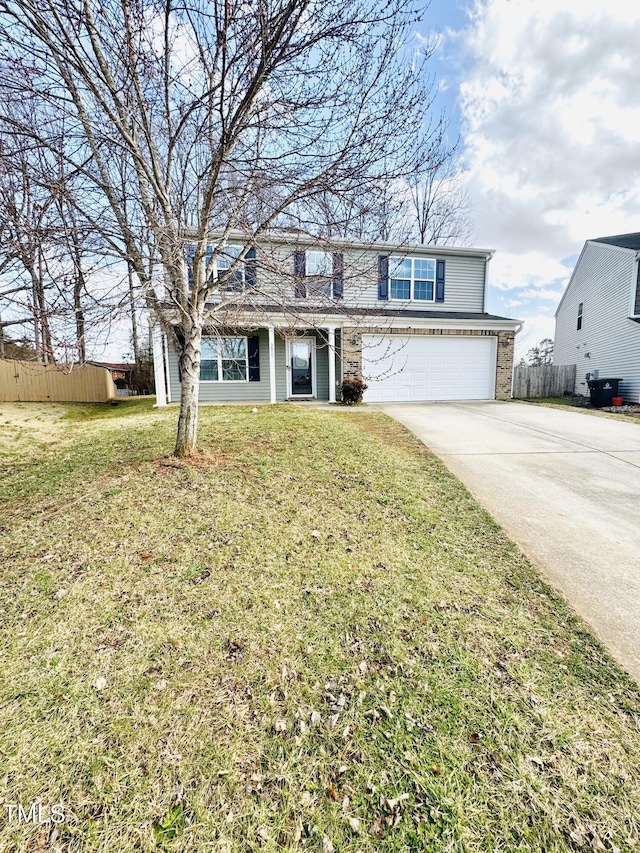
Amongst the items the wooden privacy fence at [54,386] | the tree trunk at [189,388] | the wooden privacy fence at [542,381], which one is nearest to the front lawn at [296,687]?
the tree trunk at [189,388]

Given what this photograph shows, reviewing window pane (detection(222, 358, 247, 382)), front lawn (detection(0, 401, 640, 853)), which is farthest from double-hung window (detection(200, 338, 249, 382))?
front lawn (detection(0, 401, 640, 853))

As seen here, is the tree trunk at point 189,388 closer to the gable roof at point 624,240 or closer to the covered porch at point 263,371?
the covered porch at point 263,371

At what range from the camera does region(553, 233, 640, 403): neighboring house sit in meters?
14.4

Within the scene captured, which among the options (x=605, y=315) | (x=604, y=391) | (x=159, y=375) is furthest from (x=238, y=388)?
(x=605, y=315)

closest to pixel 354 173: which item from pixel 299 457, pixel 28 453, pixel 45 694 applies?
pixel 299 457

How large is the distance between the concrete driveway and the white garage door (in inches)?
140

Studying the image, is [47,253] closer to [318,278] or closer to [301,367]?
[318,278]

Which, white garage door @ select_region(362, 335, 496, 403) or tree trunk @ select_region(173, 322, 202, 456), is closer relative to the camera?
tree trunk @ select_region(173, 322, 202, 456)

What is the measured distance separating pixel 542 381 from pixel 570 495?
46.2ft

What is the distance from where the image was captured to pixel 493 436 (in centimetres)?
708

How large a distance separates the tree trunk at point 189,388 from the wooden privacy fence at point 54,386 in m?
12.5

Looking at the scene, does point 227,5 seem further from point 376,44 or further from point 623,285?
point 623,285

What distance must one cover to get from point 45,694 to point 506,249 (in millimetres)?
24981

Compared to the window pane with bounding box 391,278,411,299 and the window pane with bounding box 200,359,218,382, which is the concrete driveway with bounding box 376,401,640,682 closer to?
the window pane with bounding box 391,278,411,299
